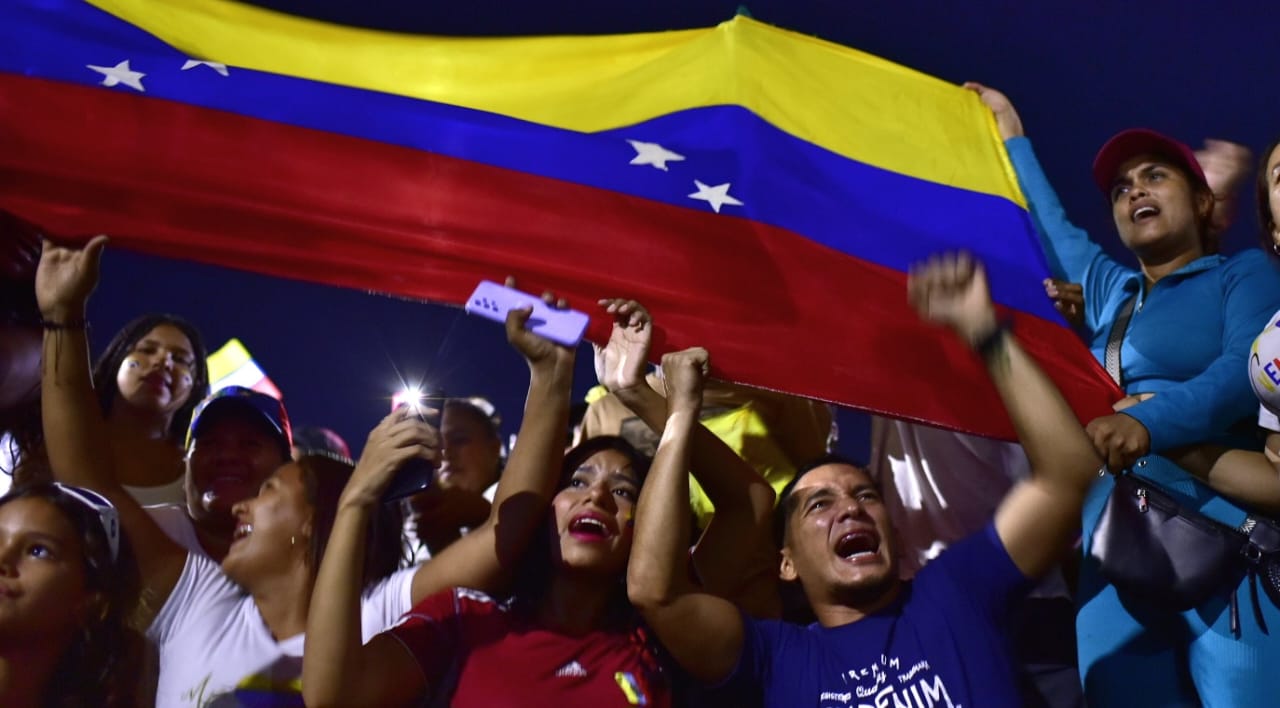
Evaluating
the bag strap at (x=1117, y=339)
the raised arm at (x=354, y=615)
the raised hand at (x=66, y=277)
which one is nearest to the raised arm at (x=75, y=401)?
the raised hand at (x=66, y=277)

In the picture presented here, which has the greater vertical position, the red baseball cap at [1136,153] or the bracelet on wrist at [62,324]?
the red baseball cap at [1136,153]

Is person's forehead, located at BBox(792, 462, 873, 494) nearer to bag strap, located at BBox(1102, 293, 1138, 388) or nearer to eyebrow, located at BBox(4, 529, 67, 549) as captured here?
bag strap, located at BBox(1102, 293, 1138, 388)

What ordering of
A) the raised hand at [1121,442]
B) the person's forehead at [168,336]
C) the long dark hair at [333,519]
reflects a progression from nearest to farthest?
the raised hand at [1121,442] < the long dark hair at [333,519] < the person's forehead at [168,336]

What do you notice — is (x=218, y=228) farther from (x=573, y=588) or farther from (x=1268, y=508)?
(x=1268, y=508)

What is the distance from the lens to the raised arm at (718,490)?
11.2 ft

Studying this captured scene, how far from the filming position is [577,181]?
3.75m

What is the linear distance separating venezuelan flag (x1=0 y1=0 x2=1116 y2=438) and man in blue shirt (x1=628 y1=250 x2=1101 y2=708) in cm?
53

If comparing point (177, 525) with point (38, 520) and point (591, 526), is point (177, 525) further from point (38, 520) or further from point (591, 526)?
point (591, 526)

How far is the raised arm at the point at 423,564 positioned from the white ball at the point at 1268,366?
5.56ft

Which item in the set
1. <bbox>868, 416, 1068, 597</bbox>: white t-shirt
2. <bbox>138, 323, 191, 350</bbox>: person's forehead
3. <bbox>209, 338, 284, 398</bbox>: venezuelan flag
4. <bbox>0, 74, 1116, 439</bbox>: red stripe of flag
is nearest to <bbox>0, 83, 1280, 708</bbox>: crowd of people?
<bbox>0, 74, 1116, 439</bbox>: red stripe of flag

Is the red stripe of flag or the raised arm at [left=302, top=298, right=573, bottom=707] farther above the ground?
the red stripe of flag

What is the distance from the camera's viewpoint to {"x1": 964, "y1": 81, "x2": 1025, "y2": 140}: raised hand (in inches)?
182

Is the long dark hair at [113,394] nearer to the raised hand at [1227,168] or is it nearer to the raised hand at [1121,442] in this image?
the raised hand at [1121,442]

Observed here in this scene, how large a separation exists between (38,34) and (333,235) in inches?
44.7
